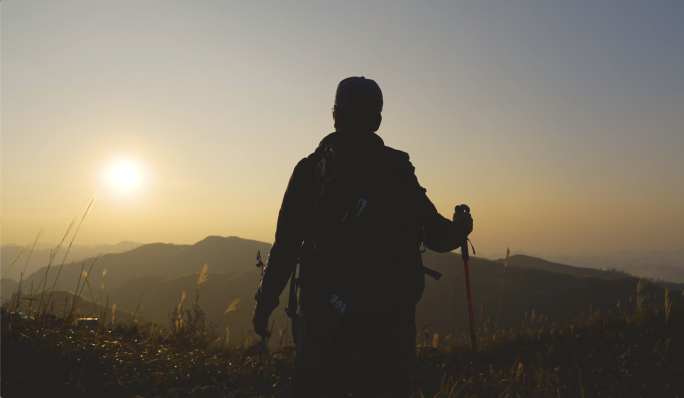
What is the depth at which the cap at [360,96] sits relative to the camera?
2.48 m

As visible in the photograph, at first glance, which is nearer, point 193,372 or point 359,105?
point 359,105

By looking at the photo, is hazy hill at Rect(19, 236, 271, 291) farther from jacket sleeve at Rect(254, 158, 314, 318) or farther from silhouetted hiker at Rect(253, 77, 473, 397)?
silhouetted hiker at Rect(253, 77, 473, 397)

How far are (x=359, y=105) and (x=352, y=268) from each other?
3.39ft

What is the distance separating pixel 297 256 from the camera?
241 centimetres

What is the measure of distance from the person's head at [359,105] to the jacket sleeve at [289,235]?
1.28ft

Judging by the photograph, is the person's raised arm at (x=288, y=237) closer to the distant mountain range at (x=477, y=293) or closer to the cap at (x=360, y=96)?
the cap at (x=360, y=96)

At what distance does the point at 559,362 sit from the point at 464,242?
19.2 ft

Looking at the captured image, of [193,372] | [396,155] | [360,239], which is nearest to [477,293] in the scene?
[193,372]

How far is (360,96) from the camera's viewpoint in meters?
2.48

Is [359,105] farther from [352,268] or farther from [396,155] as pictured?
[352,268]

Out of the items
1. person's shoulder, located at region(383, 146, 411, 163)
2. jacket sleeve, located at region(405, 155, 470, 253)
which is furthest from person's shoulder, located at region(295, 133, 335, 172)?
jacket sleeve, located at region(405, 155, 470, 253)

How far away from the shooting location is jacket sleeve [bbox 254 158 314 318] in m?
2.38

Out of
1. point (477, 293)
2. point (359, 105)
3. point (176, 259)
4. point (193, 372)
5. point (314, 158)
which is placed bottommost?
point (176, 259)

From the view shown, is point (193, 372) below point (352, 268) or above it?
below
